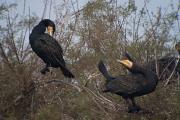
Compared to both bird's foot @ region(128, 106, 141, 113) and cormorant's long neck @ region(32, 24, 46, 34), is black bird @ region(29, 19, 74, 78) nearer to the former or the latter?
cormorant's long neck @ region(32, 24, 46, 34)

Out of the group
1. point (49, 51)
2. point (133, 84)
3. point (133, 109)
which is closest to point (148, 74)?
point (133, 84)

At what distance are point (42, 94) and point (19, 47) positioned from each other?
44.2 inches

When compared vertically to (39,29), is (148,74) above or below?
below

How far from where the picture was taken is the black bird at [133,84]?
18.6 feet

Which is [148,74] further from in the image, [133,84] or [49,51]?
[49,51]

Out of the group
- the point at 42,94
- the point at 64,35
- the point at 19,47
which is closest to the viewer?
the point at 42,94

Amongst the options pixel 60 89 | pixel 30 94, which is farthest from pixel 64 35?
pixel 30 94

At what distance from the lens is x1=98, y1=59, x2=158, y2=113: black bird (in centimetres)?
566

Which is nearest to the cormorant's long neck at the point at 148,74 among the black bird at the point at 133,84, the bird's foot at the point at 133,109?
the black bird at the point at 133,84

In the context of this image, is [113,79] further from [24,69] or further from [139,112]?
[24,69]

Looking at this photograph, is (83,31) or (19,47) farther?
(83,31)

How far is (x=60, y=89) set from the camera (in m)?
6.82

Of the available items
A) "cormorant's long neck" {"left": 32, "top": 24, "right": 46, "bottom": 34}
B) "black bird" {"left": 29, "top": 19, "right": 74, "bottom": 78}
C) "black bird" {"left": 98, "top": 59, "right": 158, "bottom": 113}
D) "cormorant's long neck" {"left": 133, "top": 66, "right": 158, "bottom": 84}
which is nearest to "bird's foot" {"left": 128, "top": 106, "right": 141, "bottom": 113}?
"black bird" {"left": 98, "top": 59, "right": 158, "bottom": 113}

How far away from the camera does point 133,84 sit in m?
5.78
